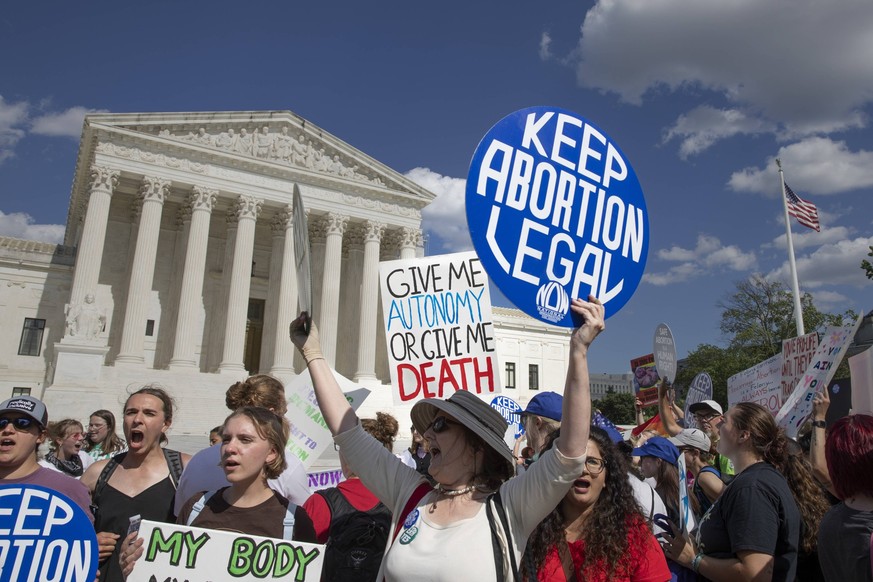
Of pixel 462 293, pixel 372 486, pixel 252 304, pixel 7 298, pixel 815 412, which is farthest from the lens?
pixel 252 304

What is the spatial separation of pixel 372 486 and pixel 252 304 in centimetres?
3698

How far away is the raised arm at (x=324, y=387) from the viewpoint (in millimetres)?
2768

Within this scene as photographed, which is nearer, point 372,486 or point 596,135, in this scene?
point 372,486

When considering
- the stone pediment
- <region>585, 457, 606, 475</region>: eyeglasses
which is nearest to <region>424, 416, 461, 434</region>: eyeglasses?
<region>585, 457, 606, 475</region>: eyeglasses

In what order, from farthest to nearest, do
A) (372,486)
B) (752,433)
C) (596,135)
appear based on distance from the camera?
Result: (752,433), (596,135), (372,486)

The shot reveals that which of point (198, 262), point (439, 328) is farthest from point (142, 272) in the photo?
point (439, 328)

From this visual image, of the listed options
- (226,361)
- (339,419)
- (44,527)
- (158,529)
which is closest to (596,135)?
(339,419)

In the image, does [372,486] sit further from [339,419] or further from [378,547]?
[378,547]

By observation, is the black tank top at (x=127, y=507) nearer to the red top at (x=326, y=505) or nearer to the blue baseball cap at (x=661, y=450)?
the red top at (x=326, y=505)

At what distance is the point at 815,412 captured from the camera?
529 centimetres

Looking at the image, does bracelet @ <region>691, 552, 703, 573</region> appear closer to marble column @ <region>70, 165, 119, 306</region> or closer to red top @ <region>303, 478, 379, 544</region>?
red top @ <region>303, 478, 379, 544</region>

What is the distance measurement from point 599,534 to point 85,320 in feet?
97.5

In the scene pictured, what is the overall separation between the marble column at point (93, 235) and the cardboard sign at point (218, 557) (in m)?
29.3

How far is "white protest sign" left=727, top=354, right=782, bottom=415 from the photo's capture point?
858cm
